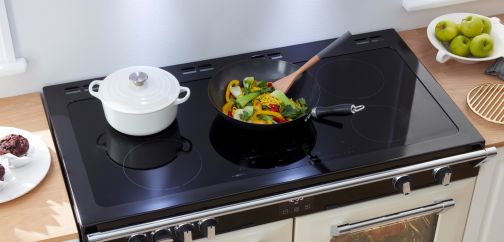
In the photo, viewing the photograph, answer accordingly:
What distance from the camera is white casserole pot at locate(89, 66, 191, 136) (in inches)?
95.0

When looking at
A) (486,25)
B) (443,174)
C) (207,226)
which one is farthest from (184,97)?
(486,25)

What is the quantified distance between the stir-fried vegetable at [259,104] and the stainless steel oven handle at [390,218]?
362mm

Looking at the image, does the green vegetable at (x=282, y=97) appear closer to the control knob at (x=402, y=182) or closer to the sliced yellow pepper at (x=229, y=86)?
the sliced yellow pepper at (x=229, y=86)

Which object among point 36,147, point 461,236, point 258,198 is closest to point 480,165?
point 461,236

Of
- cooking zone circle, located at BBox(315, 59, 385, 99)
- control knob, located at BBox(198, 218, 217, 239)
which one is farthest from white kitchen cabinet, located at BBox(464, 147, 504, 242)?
control knob, located at BBox(198, 218, 217, 239)

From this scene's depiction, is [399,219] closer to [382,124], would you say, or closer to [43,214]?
[382,124]

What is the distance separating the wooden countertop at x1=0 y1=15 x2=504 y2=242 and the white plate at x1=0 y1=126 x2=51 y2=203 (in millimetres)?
23

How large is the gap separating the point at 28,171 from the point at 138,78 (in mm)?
411

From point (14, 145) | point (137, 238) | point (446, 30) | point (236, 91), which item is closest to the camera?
point (137, 238)

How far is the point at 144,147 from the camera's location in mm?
2502

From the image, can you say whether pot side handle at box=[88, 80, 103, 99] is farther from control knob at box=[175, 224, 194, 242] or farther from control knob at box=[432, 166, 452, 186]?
Result: control knob at box=[432, 166, 452, 186]

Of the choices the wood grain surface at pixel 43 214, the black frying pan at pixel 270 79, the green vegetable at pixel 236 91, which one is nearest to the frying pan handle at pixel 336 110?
the black frying pan at pixel 270 79

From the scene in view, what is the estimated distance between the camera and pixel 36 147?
97.5 inches

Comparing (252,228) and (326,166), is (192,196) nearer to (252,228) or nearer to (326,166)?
(252,228)
